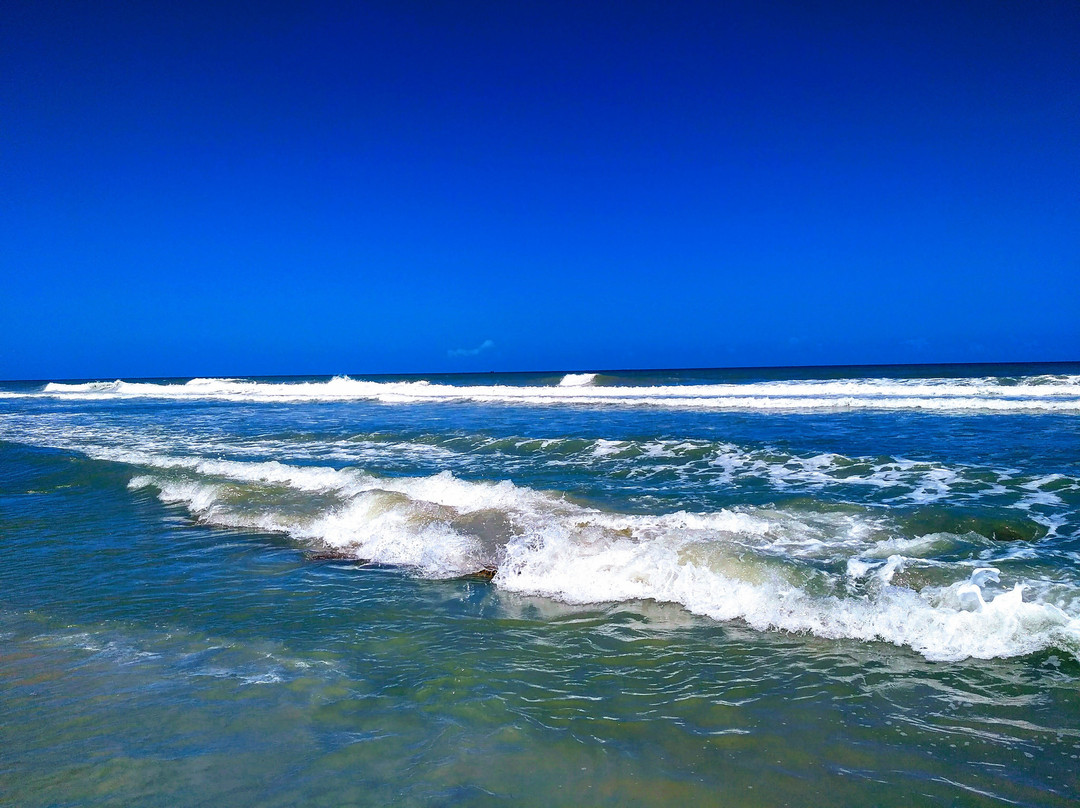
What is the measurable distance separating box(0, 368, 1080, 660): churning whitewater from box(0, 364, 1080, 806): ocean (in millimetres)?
46

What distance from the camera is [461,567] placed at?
6.36 m

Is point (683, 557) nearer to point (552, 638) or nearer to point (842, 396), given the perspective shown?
point (552, 638)

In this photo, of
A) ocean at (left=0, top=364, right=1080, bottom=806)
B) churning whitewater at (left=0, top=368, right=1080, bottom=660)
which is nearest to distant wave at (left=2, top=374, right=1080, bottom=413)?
churning whitewater at (left=0, top=368, right=1080, bottom=660)

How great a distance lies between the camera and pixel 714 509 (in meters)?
8.00

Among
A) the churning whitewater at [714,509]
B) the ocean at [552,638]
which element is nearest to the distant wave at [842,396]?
the churning whitewater at [714,509]

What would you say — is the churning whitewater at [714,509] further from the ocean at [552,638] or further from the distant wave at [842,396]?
the distant wave at [842,396]

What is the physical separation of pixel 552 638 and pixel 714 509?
13.1 ft

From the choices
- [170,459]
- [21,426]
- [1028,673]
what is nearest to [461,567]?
[1028,673]

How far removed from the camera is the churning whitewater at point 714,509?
482 cm

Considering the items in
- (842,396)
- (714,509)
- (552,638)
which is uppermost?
(842,396)

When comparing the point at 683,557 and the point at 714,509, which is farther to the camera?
the point at 714,509

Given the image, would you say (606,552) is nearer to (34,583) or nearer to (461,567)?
(461,567)

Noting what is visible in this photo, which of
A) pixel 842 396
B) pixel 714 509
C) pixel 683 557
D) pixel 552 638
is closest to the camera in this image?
pixel 552 638

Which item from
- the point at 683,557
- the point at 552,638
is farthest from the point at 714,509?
the point at 552,638
